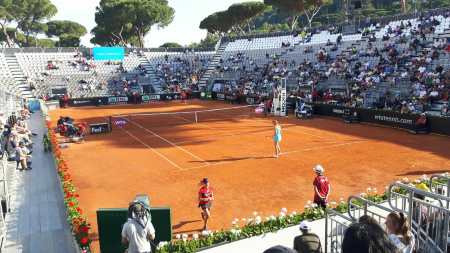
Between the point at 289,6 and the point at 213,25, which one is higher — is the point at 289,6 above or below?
above

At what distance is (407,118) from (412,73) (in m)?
9.05

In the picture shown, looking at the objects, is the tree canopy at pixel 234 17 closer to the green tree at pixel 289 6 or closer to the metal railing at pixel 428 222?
the green tree at pixel 289 6

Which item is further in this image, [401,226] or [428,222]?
[428,222]

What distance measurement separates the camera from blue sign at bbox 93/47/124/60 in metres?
56.3

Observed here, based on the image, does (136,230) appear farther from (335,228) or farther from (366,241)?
(366,241)

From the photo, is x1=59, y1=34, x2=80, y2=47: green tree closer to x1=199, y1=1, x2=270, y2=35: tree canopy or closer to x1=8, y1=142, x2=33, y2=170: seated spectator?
x1=199, y1=1, x2=270, y2=35: tree canopy

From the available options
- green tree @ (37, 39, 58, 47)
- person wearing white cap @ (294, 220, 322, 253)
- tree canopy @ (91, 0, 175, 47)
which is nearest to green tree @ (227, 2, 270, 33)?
tree canopy @ (91, 0, 175, 47)

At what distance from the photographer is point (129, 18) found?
74.3 m

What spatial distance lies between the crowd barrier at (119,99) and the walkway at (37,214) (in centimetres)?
3104

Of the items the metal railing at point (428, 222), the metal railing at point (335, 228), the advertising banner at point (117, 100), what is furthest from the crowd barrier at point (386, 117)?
the advertising banner at point (117, 100)

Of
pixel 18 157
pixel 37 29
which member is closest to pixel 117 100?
pixel 18 157

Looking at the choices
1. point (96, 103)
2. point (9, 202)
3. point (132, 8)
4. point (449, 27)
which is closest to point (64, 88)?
point (96, 103)

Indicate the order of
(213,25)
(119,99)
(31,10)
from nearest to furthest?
1. (119,99)
2. (31,10)
3. (213,25)

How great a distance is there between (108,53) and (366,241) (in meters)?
59.6
